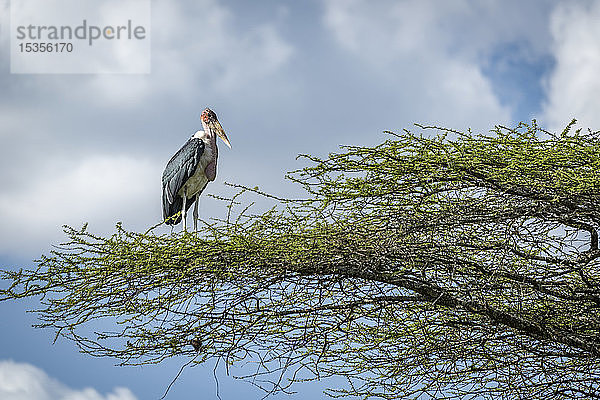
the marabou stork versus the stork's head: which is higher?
the stork's head

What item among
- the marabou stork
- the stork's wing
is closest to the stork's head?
the marabou stork

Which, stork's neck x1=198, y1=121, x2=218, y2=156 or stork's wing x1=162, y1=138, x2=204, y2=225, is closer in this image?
stork's wing x1=162, y1=138, x2=204, y2=225

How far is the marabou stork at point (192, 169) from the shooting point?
559cm

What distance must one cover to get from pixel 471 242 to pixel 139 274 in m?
1.91

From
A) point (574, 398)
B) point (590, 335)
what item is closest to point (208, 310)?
point (590, 335)

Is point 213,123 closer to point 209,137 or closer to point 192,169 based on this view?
point 209,137

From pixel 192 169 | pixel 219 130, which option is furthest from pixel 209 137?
pixel 192 169

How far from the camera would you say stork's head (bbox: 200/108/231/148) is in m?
5.87

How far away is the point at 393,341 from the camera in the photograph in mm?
4781

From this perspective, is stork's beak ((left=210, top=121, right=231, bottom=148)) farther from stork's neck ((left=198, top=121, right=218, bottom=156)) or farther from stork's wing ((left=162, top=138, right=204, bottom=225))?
stork's wing ((left=162, top=138, right=204, bottom=225))

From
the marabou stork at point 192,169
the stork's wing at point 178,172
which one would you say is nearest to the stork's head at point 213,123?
the marabou stork at point 192,169

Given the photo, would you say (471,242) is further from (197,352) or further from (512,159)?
(197,352)

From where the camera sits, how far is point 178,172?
5633 mm

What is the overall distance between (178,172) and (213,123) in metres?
0.55
